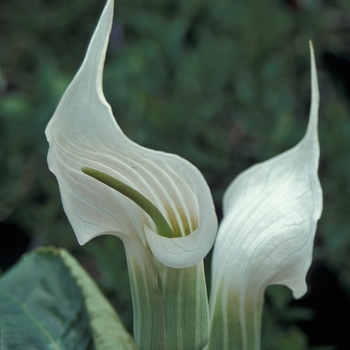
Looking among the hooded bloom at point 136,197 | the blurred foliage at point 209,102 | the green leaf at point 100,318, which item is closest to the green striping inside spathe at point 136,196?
the hooded bloom at point 136,197

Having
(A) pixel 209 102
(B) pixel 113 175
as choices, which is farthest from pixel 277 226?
(A) pixel 209 102

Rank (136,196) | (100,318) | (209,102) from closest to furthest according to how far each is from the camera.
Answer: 1. (136,196)
2. (100,318)
3. (209,102)

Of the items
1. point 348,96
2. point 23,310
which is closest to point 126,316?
point 23,310

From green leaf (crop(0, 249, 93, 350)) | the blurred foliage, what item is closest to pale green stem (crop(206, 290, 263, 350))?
green leaf (crop(0, 249, 93, 350))

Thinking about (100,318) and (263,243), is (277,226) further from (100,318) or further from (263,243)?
(100,318)

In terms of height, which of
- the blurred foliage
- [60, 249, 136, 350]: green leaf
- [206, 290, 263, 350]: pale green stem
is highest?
[206, 290, 263, 350]: pale green stem

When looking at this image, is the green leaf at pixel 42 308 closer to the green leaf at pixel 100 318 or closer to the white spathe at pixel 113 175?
the green leaf at pixel 100 318

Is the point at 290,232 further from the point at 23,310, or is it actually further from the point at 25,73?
the point at 25,73

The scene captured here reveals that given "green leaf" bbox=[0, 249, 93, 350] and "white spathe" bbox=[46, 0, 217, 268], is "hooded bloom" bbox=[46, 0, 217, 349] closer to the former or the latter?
"white spathe" bbox=[46, 0, 217, 268]
